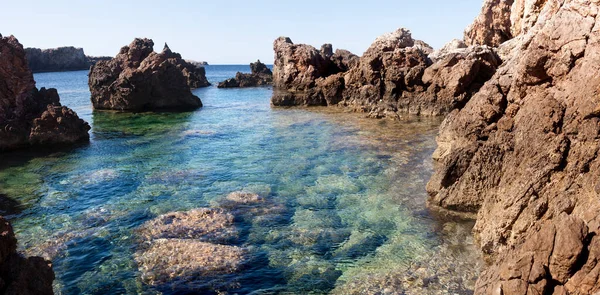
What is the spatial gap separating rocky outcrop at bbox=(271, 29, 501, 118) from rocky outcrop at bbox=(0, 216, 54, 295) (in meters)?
35.3

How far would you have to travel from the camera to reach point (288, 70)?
7062cm

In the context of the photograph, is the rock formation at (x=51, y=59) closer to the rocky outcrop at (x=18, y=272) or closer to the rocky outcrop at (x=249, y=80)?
the rocky outcrop at (x=249, y=80)

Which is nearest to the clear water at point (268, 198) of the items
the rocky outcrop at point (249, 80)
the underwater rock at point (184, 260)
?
the underwater rock at point (184, 260)

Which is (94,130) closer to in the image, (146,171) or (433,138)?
(146,171)

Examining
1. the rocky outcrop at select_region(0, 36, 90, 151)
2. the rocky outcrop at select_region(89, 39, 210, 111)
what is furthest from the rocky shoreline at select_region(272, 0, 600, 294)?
the rocky outcrop at select_region(89, 39, 210, 111)

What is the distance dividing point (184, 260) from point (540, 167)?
11.7 m

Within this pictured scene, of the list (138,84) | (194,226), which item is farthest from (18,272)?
(138,84)

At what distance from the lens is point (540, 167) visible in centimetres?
1338

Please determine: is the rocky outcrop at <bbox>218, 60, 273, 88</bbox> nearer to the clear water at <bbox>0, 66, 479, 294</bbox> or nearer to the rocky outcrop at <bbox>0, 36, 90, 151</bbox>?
the clear water at <bbox>0, 66, 479, 294</bbox>

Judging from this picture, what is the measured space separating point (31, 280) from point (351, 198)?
1358cm

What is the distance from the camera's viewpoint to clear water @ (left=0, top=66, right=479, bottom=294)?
13523mm

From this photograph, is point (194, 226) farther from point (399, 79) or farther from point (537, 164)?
point (399, 79)

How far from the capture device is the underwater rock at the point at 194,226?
16.3 metres

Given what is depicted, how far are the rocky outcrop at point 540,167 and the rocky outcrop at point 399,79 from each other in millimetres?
23324
